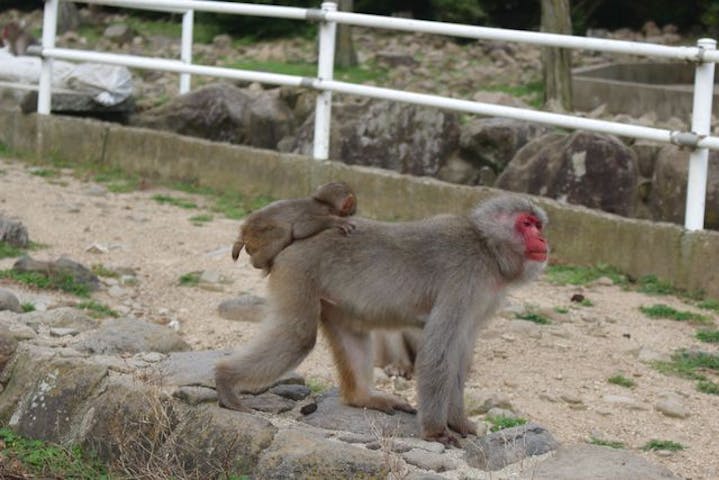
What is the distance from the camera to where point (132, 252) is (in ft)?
29.8

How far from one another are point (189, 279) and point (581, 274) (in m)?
2.63

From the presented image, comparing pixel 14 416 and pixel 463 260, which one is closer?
pixel 463 260

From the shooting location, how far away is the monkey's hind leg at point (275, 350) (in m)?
5.31

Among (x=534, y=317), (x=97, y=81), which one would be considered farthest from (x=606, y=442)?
(x=97, y=81)

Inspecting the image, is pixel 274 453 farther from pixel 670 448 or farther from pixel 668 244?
pixel 668 244

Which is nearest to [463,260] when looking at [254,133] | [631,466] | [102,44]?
[631,466]

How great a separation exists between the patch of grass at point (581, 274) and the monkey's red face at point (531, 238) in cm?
325

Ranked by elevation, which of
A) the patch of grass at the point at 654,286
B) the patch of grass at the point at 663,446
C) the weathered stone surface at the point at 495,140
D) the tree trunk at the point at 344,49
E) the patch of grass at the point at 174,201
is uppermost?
the tree trunk at the point at 344,49

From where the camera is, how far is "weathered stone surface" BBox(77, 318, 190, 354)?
250 inches

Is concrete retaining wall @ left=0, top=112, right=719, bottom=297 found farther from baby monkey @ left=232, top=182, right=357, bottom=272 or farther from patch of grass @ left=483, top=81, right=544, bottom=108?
patch of grass @ left=483, top=81, right=544, bottom=108

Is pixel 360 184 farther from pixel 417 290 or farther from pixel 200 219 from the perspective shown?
pixel 417 290

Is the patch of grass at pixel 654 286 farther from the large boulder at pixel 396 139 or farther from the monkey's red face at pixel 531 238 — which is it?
the monkey's red face at pixel 531 238

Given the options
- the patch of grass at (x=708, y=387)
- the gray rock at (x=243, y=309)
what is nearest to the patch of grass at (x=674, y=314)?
the patch of grass at (x=708, y=387)

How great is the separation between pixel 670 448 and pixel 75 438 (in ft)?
8.70
